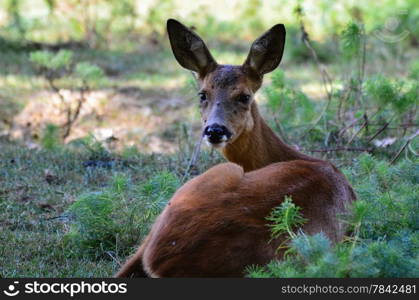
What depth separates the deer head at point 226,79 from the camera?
19.1 feet

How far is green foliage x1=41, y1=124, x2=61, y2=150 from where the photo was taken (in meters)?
8.58

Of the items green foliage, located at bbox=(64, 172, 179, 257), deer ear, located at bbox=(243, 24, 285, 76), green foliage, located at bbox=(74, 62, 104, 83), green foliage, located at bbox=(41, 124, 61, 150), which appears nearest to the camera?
green foliage, located at bbox=(64, 172, 179, 257)

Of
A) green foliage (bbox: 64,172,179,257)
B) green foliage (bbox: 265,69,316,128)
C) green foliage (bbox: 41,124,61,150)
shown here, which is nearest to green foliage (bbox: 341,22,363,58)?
green foliage (bbox: 265,69,316,128)

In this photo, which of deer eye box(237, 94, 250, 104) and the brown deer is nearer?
the brown deer

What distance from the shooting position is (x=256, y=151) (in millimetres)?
6008

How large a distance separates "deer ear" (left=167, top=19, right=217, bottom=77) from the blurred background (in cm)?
89

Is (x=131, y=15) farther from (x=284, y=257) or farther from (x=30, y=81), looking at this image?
(x=284, y=257)

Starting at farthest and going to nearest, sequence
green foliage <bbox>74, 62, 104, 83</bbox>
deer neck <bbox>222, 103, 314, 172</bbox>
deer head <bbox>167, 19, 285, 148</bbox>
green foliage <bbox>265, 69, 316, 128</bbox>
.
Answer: green foliage <bbox>74, 62, 104, 83</bbox>
green foliage <bbox>265, 69, 316, 128</bbox>
deer neck <bbox>222, 103, 314, 172</bbox>
deer head <bbox>167, 19, 285, 148</bbox>

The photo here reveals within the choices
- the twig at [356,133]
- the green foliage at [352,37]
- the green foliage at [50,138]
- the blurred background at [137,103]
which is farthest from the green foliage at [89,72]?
the twig at [356,133]

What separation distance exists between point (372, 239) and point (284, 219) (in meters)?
1.22

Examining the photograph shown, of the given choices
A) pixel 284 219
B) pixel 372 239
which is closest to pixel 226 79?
pixel 372 239

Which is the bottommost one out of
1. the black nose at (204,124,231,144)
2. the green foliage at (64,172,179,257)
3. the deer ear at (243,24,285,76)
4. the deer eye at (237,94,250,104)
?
the green foliage at (64,172,179,257)

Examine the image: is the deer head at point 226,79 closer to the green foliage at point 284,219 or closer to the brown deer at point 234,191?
the brown deer at point 234,191

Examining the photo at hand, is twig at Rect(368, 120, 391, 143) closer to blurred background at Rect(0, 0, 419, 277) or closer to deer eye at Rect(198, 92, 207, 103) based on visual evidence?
blurred background at Rect(0, 0, 419, 277)
